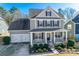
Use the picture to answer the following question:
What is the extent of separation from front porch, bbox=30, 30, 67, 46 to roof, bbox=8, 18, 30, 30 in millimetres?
Result: 302

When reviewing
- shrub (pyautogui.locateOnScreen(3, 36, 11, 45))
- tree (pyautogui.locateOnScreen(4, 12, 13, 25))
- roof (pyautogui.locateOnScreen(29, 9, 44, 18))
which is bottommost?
shrub (pyautogui.locateOnScreen(3, 36, 11, 45))

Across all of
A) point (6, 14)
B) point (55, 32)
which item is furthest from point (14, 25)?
point (55, 32)

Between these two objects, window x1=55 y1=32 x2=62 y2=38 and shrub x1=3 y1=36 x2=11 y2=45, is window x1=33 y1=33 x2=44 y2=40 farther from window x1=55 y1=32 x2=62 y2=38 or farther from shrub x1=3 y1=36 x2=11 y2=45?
A: shrub x1=3 y1=36 x2=11 y2=45

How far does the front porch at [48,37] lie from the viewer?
44.3 feet

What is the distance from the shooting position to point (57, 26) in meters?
13.6

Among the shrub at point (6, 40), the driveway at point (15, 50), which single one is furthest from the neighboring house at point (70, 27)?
the shrub at point (6, 40)

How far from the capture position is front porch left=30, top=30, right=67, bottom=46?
1352 centimetres

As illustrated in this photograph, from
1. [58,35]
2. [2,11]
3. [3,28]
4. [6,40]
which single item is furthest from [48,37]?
[2,11]

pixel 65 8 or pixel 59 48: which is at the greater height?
pixel 65 8

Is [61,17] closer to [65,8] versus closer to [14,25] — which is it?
[65,8]

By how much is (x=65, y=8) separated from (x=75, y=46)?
118cm

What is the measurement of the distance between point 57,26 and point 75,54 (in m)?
1.03

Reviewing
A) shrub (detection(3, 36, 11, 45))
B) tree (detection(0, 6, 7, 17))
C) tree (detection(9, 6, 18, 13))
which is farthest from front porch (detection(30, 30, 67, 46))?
tree (detection(0, 6, 7, 17))

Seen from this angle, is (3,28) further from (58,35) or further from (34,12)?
(58,35)
